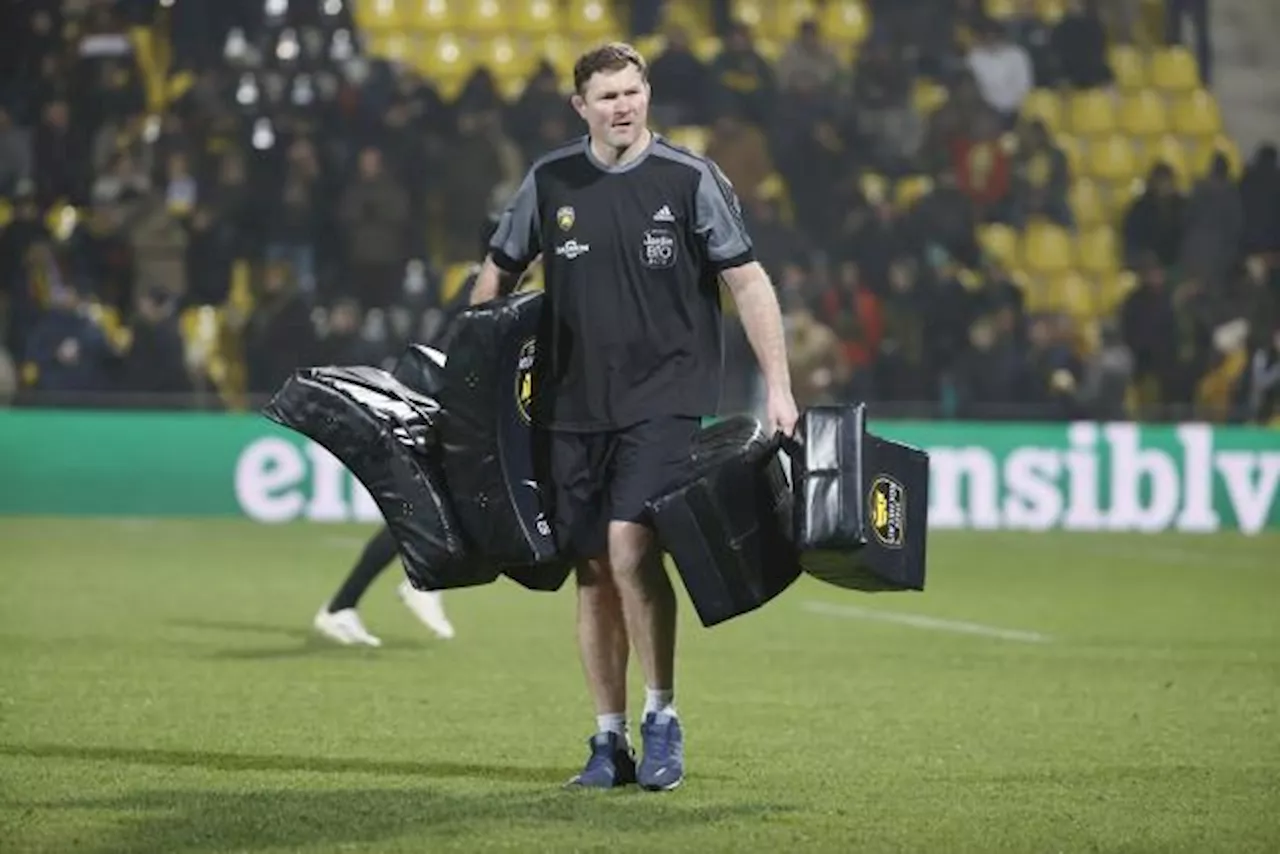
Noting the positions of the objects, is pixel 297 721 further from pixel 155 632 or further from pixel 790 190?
pixel 790 190

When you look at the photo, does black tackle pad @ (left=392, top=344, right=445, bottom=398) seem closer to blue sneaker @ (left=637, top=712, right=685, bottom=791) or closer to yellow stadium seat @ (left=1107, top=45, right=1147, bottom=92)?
blue sneaker @ (left=637, top=712, right=685, bottom=791)

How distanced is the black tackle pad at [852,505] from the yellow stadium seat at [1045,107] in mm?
17358

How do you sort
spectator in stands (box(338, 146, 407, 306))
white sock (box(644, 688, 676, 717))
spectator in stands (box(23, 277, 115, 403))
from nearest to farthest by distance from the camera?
white sock (box(644, 688, 676, 717)) → spectator in stands (box(23, 277, 115, 403)) → spectator in stands (box(338, 146, 407, 306))

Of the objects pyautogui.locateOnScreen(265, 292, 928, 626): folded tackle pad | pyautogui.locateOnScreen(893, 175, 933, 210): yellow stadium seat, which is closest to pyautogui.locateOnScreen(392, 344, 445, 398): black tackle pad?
pyautogui.locateOnScreen(265, 292, 928, 626): folded tackle pad

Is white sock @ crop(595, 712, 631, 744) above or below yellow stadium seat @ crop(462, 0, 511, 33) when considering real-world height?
below

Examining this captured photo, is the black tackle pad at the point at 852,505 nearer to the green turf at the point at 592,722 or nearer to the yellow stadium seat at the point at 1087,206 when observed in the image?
the green turf at the point at 592,722

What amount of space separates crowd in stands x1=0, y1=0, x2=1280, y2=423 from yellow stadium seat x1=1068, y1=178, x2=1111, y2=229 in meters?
0.04

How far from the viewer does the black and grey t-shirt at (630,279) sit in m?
7.32

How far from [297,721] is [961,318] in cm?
1378

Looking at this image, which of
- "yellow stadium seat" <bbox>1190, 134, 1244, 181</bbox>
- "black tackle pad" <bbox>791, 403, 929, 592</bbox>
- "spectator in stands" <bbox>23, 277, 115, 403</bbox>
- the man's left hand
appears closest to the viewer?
"black tackle pad" <bbox>791, 403, 929, 592</bbox>

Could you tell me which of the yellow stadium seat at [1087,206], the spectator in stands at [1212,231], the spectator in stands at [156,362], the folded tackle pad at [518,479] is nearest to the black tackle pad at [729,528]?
the folded tackle pad at [518,479]

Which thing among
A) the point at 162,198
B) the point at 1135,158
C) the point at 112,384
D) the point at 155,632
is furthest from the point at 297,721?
the point at 1135,158

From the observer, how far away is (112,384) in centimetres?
2036

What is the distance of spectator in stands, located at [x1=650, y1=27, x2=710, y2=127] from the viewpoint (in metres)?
23.1
